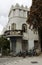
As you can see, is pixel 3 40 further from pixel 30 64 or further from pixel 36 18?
pixel 30 64

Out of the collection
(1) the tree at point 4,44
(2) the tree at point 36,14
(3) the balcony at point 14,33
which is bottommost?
(1) the tree at point 4,44

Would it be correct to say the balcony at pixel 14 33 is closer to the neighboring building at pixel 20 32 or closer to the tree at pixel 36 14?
the neighboring building at pixel 20 32

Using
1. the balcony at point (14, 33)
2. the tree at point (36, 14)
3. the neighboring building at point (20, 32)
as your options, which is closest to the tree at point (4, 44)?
the neighboring building at point (20, 32)

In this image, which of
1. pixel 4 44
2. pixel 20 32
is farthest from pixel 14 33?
pixel 4 44

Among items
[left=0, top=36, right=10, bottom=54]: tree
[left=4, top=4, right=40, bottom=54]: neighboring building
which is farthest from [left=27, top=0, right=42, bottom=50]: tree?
[left=0, top=36, right=10, bottom=54]: tree

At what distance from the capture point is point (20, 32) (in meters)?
36.6

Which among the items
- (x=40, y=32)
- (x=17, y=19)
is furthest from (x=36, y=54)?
(x=17, y=19)

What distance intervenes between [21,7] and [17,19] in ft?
8.12

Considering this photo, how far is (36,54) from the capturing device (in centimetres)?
3061

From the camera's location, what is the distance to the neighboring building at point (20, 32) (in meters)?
37.3

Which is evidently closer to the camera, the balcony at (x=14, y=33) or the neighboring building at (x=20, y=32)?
the balcony at (x=14, y=33)

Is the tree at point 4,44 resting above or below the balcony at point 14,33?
below

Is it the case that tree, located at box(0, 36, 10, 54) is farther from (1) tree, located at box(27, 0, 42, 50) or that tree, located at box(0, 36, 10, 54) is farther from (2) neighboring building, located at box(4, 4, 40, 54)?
(1) tree, located at box(27, 0, 42, 50)

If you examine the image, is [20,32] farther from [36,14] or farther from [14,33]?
[36,14]
